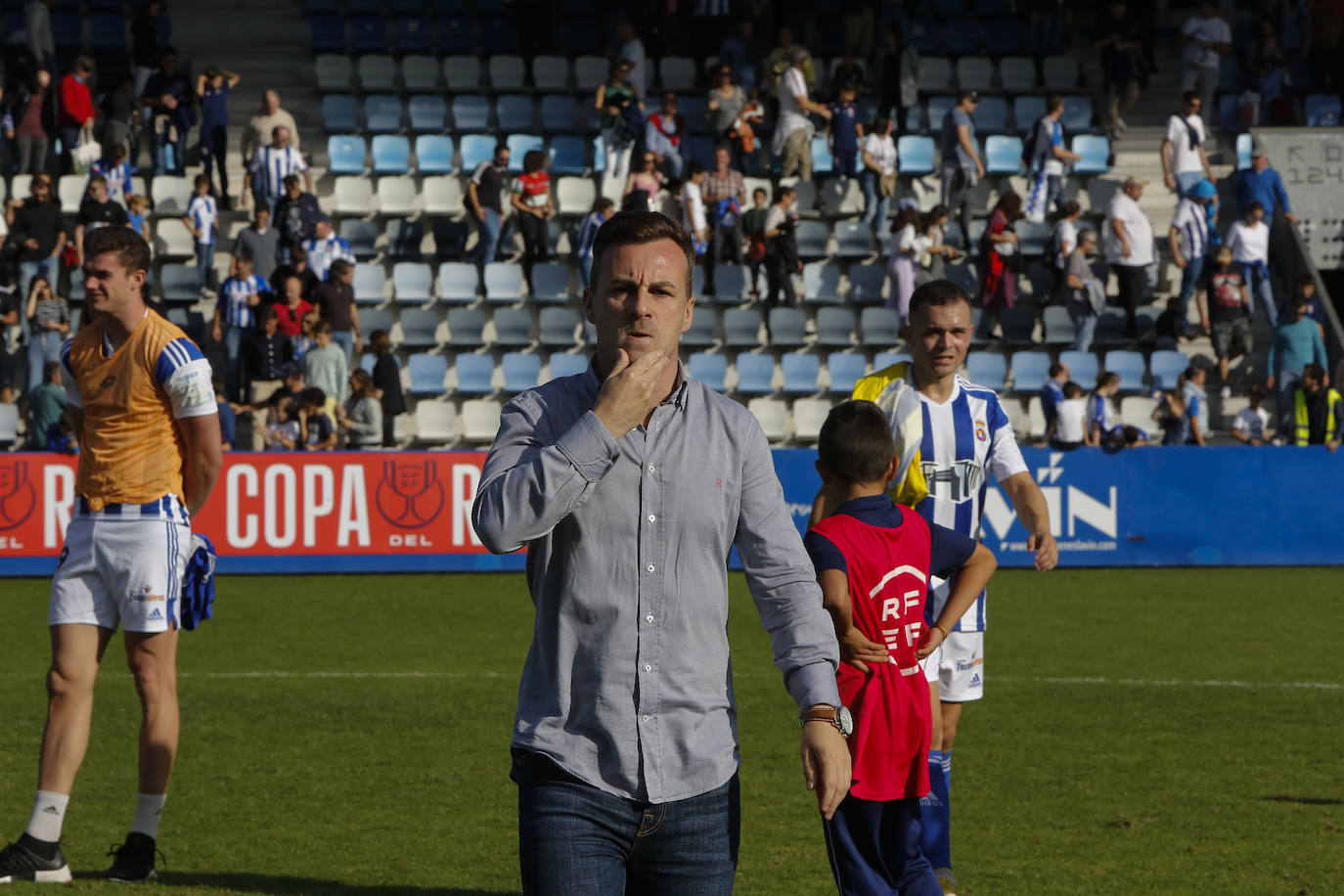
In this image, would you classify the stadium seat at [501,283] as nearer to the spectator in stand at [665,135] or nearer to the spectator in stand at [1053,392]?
the spectator in stand at [665,135]

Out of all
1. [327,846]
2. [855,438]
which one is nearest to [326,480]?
[327,846]

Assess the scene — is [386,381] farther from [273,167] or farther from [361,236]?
[361,236]

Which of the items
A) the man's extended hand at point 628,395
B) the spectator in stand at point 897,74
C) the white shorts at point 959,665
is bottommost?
the white shorts at point 959,665

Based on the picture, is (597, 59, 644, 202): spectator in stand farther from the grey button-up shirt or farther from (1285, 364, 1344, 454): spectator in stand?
the grey button-up shirt

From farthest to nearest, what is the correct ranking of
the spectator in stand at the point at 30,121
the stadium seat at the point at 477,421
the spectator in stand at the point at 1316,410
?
1. the spectator in stand at the point at 30,121
2. the stadium seat at the point at 477,421
3. the spectator in stand at the point at 1316,410

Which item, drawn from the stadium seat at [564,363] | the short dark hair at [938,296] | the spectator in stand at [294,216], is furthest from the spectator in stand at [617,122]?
the short dark hair at [938,296]

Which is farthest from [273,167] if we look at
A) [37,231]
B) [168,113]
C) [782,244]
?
[782,244]

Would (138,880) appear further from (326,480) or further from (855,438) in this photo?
(326,480)

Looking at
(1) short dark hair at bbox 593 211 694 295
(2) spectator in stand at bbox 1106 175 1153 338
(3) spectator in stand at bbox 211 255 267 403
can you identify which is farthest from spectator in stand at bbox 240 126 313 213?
(1) short dark hair at bbox 593 211 694 295

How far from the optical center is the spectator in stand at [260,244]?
856 inches

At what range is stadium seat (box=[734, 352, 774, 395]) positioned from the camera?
23.4 meters

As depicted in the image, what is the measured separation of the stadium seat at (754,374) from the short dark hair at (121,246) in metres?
17.3

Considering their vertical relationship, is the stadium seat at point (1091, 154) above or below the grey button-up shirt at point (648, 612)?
above

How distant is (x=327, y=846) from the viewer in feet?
23.1
